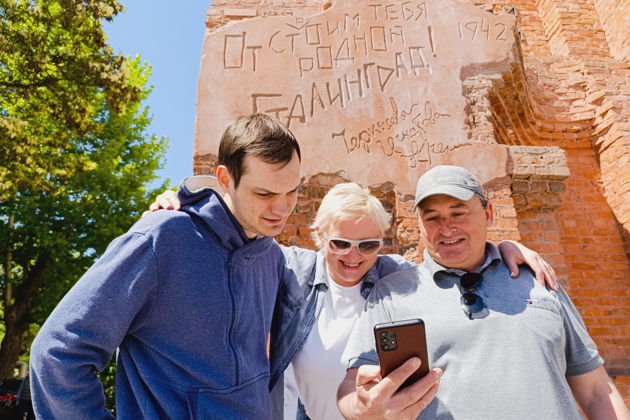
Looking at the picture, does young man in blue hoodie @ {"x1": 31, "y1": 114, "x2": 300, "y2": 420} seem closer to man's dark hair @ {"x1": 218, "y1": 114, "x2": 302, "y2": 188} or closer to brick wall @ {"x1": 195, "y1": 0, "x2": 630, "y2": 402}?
man's dark hair @ {"x1": 218, "y1": 114, "x2": 302, "y2": 188}

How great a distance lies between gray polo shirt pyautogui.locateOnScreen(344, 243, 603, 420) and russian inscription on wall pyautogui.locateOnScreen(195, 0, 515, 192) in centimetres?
259

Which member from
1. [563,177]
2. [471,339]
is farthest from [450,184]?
[563,177]

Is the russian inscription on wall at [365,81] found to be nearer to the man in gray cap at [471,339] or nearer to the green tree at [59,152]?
the man in gray cap at [471,339]

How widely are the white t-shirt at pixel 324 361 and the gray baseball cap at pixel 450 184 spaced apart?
27.8 inches

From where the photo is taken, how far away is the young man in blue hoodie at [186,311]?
1.43 metres

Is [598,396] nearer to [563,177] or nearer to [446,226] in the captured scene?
[446,226]

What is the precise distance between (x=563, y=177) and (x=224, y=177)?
417 centimetres

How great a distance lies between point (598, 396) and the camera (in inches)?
75.1

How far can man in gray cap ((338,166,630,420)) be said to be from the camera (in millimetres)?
1689

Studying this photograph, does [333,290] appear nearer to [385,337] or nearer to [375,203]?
[375,203]

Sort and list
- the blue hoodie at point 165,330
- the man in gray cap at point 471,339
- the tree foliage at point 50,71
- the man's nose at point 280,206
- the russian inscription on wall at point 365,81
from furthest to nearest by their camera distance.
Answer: the tree foliage at point 50,71 < the russian inscription on wall at point 365,81 < the man's nose at point 280,206 < the man in gray cap at point 471,339 < the blue hoodie at point 165,330

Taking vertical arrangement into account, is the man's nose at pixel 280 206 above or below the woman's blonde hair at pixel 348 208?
below

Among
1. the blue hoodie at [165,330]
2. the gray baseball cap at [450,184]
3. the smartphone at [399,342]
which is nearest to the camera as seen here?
the blue hoodie at [165,330]

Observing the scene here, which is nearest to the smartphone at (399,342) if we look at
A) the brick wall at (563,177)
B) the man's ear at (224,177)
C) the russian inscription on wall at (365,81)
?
the man's ear at (224,177)
